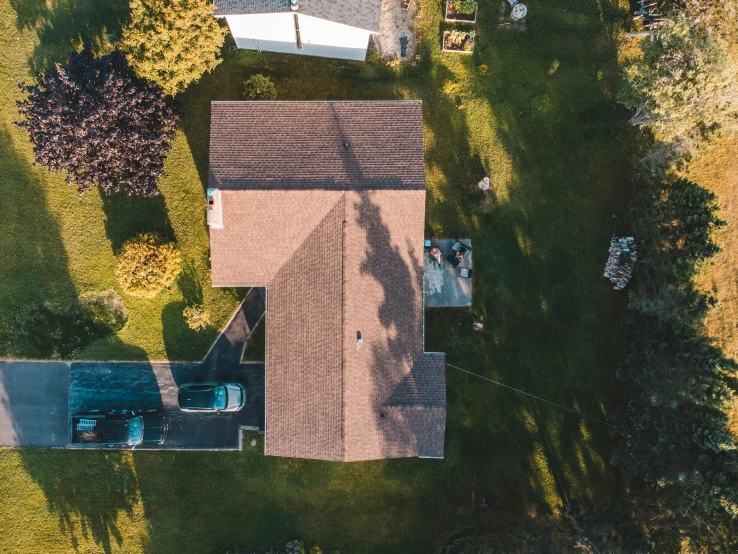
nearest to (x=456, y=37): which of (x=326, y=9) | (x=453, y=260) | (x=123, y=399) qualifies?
(x=326, y=9)

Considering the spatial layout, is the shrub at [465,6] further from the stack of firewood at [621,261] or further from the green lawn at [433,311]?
the stack of firewood at [621,261]

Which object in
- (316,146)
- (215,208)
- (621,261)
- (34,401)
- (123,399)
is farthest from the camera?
(34,401)

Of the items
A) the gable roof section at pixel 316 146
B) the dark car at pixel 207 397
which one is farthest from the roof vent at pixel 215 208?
the dark car at pixel 207 397

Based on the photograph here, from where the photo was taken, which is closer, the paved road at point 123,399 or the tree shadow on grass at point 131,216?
the tree shadow on grass at point 131,216

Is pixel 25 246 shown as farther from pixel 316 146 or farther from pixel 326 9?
pixel 326 9

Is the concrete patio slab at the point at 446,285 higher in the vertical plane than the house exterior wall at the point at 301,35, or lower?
lower

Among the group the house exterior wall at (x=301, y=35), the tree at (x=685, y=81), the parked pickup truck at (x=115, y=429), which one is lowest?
the parked pickup truck at (x=115, y=429)

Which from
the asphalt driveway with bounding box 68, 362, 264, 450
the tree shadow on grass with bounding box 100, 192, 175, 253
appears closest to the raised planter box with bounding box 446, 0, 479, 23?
the tree shadow on grass with bounding box 100, 192, 175, 253
